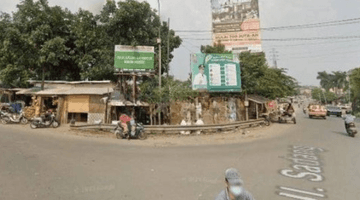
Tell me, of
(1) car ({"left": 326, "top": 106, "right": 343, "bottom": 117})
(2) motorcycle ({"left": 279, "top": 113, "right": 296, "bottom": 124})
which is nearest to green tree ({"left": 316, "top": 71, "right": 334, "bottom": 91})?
(1) car ({"left": 326, "top": 106, "right": 343, "bottom": 117})

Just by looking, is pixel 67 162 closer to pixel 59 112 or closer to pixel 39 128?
pixel 39 128

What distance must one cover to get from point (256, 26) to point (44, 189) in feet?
101

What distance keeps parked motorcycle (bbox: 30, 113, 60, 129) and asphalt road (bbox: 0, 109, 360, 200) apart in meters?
5.48

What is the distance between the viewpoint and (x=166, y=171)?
6289 mm

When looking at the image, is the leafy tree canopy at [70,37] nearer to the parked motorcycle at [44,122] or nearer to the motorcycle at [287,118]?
the parked motorcycle at [44,122]

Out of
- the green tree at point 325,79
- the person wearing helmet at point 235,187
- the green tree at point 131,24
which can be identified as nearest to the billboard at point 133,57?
the green tree at point 131,24

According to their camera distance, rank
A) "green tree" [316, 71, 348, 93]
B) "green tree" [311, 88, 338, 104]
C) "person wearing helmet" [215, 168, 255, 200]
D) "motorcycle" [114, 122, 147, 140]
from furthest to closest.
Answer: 1. "green tree" [311, 88, 338, 104]
2. "green tree" [316, 71, 348, 93]
3. "motorcycle" [114, 122, 147, 140]
4. "person wearing helmet" [215, 168, 255, 200]

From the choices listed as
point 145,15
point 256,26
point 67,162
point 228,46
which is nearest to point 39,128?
point 67,162

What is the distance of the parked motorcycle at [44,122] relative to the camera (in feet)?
48.4

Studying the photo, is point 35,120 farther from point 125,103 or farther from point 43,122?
point 125,103

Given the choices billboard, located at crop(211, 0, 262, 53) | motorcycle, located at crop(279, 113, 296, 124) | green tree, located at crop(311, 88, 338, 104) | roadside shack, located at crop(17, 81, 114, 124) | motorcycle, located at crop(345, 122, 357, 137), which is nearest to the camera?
motorcycle, located at crop(345, 122, 357, 137)

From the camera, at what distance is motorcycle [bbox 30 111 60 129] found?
14758 millimetres

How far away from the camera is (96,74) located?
21.1 meters

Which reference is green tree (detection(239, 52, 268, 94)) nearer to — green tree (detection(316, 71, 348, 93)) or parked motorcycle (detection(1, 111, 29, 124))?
parked motorcycle (detection(1, 111, 29, 124))
